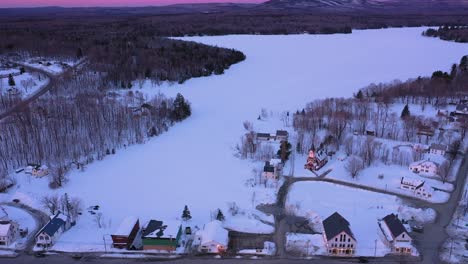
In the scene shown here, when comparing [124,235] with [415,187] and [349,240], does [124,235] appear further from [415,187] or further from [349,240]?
[415,187]

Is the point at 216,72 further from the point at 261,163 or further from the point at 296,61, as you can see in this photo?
the point at 261,163

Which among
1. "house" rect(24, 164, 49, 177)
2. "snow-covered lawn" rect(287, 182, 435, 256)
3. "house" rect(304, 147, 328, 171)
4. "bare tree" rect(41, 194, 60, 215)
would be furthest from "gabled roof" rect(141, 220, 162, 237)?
"house" rect(304, 147, 328, 171)

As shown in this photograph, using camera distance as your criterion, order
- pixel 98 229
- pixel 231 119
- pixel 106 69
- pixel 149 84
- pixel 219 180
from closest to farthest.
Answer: pixel 98 229, pixel 219 180, pixel 231 119, pixel 149 84, pixel 106 69

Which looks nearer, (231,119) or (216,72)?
(231,119)

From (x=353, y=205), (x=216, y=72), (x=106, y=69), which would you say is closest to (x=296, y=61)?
(x=216, y=72)

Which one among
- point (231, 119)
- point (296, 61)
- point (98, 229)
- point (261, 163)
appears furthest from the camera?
point (296, 61)

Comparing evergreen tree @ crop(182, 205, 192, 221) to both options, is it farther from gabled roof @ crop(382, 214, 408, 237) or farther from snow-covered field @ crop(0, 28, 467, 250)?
gabled roof @ crop(382, 214, 408, 237)

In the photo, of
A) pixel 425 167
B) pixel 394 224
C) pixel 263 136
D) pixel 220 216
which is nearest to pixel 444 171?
pixel 425 167
